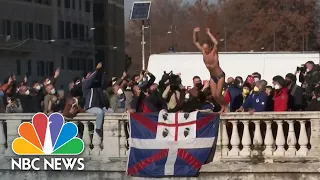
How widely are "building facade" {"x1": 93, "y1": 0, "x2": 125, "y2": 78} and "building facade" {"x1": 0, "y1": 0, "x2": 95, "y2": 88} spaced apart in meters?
3.27

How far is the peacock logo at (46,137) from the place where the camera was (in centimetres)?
1675

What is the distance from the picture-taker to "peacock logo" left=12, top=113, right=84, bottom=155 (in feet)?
55.0

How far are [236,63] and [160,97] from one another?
10.3 m

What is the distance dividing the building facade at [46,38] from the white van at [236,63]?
1847 inches

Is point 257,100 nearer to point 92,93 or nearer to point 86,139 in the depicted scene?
point 92,93

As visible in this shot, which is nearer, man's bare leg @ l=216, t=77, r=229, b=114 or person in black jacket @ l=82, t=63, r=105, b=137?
man's bare leg @ l=216, t=77, r=229, b=114

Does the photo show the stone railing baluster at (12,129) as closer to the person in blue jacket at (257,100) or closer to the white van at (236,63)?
the person in blue jacket at (257,100)

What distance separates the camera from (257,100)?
16.3 metres

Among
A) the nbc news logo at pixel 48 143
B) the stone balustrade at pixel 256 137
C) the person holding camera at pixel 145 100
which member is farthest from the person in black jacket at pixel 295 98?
the nbc news logo at pixel 48 143

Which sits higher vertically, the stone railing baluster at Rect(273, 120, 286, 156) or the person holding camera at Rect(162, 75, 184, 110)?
→ the person holding camera at Rect(162, 75, 184, 110)

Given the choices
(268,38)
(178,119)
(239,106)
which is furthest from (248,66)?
(268,38)

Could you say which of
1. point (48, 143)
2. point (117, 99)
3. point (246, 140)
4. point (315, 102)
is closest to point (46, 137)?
point (48, 143)

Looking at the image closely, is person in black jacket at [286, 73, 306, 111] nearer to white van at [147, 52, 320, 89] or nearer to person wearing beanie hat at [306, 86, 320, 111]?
person wearing beanie hat at [306, 86, 320, 111]

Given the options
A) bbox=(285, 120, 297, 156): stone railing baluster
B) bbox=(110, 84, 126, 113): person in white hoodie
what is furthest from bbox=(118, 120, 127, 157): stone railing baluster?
bbox=(285, 120, 297, 156): stone railing baluster
